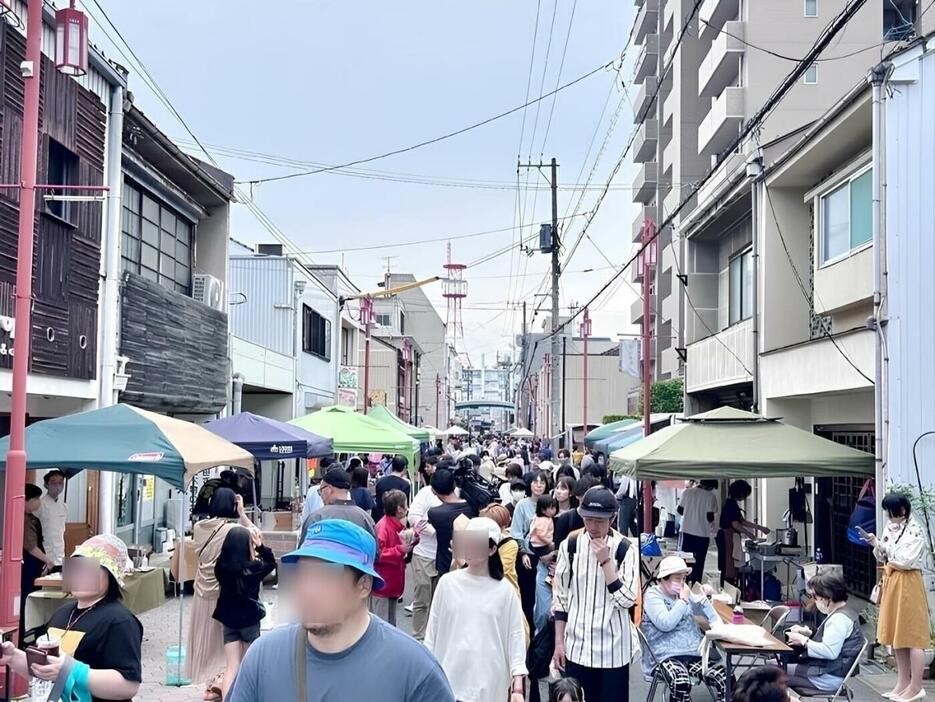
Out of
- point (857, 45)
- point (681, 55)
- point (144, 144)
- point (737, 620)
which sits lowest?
point (737, 620)

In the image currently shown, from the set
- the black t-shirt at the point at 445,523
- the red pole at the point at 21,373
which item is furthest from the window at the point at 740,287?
the red pole at the point at 21,373

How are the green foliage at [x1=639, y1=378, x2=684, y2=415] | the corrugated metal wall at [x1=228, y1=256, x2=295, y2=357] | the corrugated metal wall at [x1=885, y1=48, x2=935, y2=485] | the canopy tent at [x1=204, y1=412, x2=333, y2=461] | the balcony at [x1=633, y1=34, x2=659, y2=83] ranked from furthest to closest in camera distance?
the balcony at [x1=633, y1=34, x2=659, y2=83]
the green foliage at [x1=639, y1=378, x2=684, y2=415]
the corrugated metal wall at [x1=228, y1=256, x2=295, y2=357]
the canopy tent at [x1=204, y1=412, x2=333, y2=461]
the corrugated metal wall at [x1=885, y1=48, x2=935, y2=485]

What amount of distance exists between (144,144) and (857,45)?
23789 mm

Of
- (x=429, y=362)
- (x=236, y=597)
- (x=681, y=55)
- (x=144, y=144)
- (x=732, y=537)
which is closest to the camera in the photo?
(x=236, y=597)

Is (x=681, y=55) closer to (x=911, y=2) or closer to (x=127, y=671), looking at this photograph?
(x=911, y=2)

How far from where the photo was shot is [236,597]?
7.34 metres

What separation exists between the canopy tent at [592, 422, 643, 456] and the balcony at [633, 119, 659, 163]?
2569 centimetres

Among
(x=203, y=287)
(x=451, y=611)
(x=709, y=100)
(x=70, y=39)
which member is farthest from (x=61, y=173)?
(x=709, y=100)

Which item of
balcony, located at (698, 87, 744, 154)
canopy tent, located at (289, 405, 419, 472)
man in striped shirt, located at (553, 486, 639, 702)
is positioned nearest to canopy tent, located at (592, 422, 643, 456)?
canopy tent, located at (289, 405, 419, 472)

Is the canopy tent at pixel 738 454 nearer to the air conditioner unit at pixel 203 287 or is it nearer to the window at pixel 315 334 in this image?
the air conditioner unit at pixel 203 287

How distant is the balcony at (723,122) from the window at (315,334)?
15.3m

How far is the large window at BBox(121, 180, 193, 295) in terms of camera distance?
644 inches

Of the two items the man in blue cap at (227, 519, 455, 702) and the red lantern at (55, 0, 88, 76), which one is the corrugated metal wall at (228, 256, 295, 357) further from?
the man in blue cap at (227, 519, 455, 702)

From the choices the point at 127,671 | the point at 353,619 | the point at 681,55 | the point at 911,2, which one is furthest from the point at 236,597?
the point at 681,55
